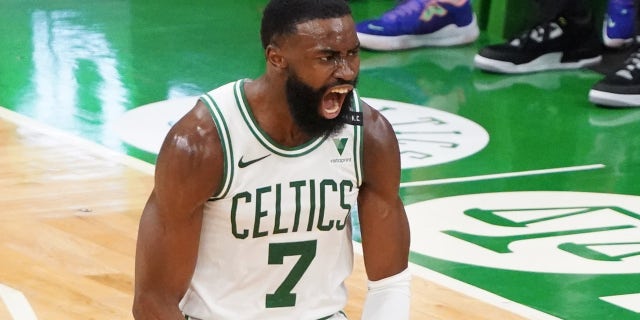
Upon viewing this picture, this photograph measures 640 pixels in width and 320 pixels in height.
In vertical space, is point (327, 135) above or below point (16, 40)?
above

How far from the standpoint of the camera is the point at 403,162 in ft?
17.1

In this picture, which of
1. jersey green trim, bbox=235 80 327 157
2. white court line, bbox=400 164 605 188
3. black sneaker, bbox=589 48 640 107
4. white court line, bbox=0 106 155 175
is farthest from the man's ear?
black sneaker, bbox=589 48 640 107

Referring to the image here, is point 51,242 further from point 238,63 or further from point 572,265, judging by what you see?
point 238,63

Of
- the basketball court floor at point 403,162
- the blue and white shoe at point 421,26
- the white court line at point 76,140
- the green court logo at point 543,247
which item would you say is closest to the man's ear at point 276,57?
the basketball court floor at point 403,162

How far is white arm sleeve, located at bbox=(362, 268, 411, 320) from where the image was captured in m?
2.62

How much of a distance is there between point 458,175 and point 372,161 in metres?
2.60

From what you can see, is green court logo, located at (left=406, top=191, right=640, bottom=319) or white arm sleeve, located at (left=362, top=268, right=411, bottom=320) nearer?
white arm sleeve, located at (left=362, top=268, right=411, bottom=320)

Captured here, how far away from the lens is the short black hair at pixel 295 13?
229 cm

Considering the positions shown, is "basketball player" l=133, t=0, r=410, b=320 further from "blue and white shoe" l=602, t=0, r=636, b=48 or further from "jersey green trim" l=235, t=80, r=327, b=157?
"blue and white shoe" l=602, t=0, r=636, b=48

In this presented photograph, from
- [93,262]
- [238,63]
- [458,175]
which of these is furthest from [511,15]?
[93,262]

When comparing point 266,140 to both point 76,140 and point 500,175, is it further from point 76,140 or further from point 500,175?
point 76,140

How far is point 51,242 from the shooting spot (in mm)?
4188

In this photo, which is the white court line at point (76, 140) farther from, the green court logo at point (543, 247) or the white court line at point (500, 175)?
the green court logo at point (543, 247)

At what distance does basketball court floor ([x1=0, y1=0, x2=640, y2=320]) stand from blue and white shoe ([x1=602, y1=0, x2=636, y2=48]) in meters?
0.23
